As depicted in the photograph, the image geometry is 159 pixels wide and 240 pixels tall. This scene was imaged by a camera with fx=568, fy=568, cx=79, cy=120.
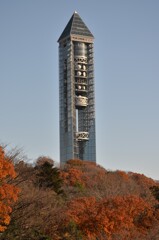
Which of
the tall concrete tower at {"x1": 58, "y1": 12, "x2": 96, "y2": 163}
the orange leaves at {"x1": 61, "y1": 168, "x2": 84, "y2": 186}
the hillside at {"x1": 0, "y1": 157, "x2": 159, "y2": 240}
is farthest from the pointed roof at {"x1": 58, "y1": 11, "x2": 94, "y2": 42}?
the hillside at {"x1": 0, "y1": 157, "x2": 159, "y2": 240}

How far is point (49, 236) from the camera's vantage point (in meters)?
29.6

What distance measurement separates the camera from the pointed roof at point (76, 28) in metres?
101

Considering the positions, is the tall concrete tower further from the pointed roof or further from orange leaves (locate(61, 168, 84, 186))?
orange leaves (locate(61, 168, 84, 186))

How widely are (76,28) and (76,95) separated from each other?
496 inches

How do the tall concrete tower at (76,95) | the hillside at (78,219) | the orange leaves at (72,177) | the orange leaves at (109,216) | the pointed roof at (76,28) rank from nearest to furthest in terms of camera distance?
the hillside at (78,219) → the orange leaves at (109,216) → the orange leaves at (72,177) → the tall concrete tower at (76,95) → the pointed roof at (76,28)

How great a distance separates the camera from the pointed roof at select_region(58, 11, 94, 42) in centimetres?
10106

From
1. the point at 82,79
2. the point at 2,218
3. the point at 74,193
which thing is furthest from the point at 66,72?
the point at 2,218

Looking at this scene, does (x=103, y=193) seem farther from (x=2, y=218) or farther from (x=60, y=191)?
(x=2, y=218)

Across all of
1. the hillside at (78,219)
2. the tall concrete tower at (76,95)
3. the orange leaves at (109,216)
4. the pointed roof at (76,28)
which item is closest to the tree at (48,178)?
the hillside at (78,219)

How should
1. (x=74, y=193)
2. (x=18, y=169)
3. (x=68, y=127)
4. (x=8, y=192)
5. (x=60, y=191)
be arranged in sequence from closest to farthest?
(x=8, y=192) → (x=18, y=169) → (x=60, y=191) → (x=74, y=193) → (x=68, y=127)

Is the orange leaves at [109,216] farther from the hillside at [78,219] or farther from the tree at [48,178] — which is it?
the tree at [48,178]

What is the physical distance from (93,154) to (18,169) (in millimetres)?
64391

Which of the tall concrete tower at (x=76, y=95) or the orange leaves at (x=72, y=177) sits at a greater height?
the tall concrete tower at (x=76, y=95)

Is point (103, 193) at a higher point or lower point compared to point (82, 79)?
lower
